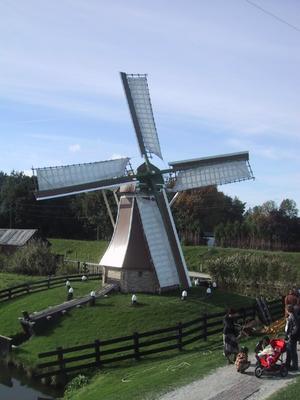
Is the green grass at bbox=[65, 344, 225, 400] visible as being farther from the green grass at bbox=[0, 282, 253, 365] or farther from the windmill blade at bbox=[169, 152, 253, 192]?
the windmill blade at bbox=[169, 152, 253, 192]

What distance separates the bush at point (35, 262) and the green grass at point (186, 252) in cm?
1298

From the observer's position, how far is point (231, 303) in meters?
26.5

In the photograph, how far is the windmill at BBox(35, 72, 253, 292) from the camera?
27.0 metres

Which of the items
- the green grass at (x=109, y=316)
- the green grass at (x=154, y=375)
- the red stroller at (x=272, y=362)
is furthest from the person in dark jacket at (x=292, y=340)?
the green grass at (x=109, y=316)

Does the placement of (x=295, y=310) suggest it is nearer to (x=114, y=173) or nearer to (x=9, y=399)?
(x=9, y=399)

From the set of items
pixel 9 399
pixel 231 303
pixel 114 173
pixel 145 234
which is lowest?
pixel 9 399

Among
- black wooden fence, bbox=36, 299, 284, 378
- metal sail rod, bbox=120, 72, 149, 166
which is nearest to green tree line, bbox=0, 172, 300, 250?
metal sail rod, bbox=120, 72, 149, 166

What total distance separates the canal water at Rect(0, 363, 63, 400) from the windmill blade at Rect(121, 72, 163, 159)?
526 inches

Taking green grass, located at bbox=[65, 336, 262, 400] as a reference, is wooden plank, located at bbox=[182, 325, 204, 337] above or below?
above

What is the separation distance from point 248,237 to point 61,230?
32523 mm

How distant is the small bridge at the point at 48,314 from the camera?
936 inches

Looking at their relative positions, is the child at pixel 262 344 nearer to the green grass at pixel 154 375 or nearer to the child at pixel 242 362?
the child at pixel 242 362

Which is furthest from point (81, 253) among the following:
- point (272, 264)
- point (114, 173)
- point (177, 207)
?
point (114, 173)

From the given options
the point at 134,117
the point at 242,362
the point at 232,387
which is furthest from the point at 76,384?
the point at 134,117
